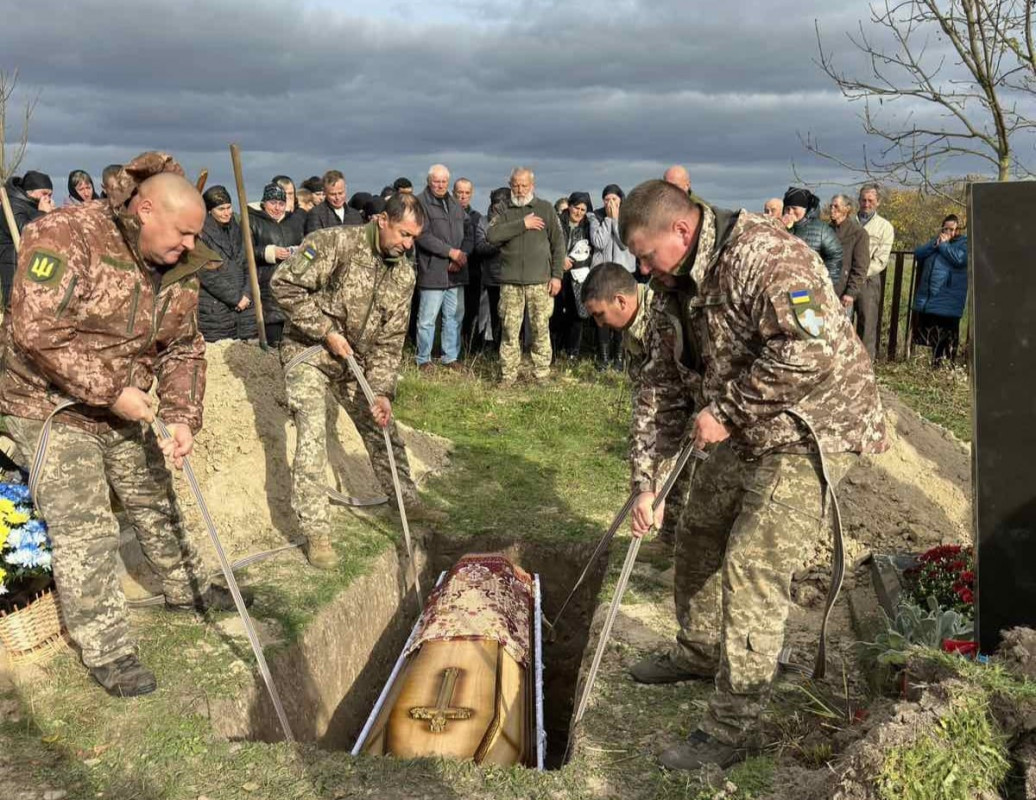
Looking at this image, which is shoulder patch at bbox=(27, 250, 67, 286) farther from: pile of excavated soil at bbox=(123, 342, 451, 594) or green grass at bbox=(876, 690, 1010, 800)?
green grass at bbox=(876, 690, 1010, 800)

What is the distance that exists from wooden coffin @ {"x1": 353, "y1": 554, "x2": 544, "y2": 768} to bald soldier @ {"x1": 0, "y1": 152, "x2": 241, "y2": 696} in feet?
4.16

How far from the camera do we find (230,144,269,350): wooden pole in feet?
31.3

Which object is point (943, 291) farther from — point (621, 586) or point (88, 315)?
point (88, 315)

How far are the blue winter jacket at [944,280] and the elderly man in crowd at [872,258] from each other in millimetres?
593

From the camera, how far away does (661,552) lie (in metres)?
6.49

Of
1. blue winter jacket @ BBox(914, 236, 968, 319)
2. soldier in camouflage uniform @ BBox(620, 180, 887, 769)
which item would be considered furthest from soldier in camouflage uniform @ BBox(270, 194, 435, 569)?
blue winter jacket @ BBox(914, 236, 968, 319)

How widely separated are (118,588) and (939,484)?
6.31m

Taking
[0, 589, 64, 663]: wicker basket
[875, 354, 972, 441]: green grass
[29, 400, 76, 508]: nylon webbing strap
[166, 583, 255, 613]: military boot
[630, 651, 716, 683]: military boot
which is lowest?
[630, 651, 716, 683]: military boot

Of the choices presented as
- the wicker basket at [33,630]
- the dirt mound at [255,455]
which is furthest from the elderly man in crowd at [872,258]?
the wicker basket at [33,630]

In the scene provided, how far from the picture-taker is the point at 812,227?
1027 cm

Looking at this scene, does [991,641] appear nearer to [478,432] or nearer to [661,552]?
[661,552]

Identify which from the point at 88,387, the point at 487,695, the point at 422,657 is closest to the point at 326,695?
the point at 422,657

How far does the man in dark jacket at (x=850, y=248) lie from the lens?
1068 centimetres

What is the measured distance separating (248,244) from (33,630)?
563 cm
